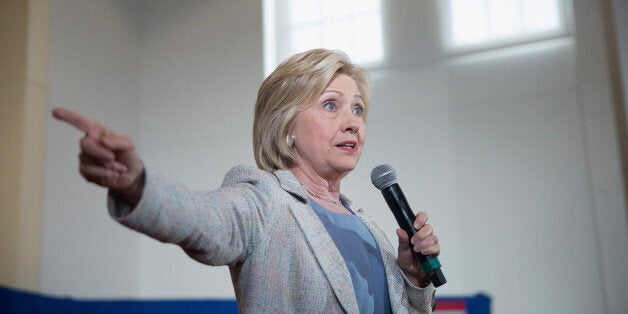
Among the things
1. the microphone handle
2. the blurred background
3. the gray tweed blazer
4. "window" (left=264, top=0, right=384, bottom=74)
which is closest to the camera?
the gray tweed blazer

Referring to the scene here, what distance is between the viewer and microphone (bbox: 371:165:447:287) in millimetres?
1457

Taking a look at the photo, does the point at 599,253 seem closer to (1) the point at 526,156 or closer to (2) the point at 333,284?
(1) the point at 526,156

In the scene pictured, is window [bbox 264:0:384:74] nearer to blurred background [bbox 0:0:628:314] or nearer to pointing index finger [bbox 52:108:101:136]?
blurred background [bbox 0:0:628:314]

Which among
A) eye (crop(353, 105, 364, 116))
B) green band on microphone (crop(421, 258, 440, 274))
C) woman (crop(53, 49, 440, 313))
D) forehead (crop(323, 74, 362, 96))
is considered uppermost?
forehead (crop(323, 74, 362, 96))

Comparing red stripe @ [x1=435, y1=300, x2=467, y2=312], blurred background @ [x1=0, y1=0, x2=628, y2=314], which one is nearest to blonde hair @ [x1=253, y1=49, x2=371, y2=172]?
red stripe @ [x1=435, y1=300, x2=467, y2=312]

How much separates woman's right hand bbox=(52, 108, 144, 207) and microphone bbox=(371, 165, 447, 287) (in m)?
0.66

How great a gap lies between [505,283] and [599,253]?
613 mm

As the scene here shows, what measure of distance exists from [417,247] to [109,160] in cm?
72

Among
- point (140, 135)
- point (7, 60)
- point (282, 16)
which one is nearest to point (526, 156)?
point (282, 16)

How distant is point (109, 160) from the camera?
39.3 inches

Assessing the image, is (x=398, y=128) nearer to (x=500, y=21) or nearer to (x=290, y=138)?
(x=500, y=21)

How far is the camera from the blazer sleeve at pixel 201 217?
3.43ft

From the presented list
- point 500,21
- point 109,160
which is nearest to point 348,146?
point 109,160

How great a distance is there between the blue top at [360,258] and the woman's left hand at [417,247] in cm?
6
